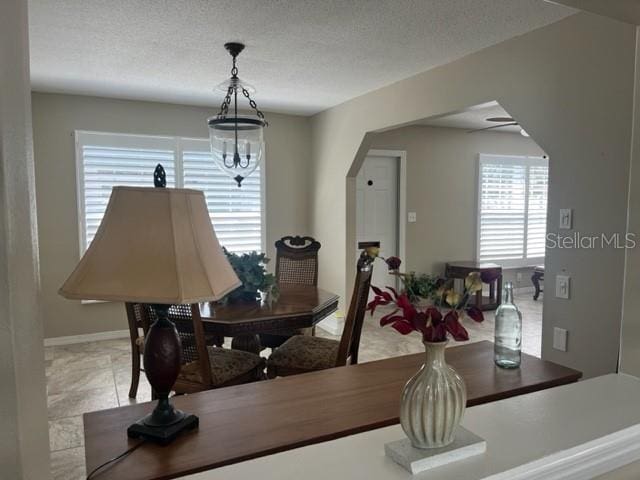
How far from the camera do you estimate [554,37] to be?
2719 millimetres

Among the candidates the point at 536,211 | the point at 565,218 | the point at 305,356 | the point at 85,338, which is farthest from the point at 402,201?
the point at 85,338

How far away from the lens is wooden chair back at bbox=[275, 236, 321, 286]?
4078mm

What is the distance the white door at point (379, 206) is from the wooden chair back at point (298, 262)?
6.57 feet

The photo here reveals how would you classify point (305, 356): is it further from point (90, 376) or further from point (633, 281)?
point (90, 376)

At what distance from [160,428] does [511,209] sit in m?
6.61

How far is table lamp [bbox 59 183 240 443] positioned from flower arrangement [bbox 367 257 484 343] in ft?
1.41

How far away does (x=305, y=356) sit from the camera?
281 cm

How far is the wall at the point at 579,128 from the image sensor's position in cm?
239

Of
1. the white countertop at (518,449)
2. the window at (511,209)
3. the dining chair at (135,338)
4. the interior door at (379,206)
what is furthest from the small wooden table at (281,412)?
the window at (511,209)

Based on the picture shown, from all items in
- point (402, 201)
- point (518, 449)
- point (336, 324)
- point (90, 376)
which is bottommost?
point (90, 376)

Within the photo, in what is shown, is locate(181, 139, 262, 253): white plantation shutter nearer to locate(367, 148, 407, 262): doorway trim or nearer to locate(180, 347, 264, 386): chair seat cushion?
locate(367, 148, 407, 262): doorway trim

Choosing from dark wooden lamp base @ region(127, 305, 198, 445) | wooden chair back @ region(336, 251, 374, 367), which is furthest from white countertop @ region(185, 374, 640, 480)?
wooden chair back @ region(336, 251, 374, 367)

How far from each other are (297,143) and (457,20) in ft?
Result: 10.5

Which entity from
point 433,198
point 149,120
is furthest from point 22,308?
point 433,198
